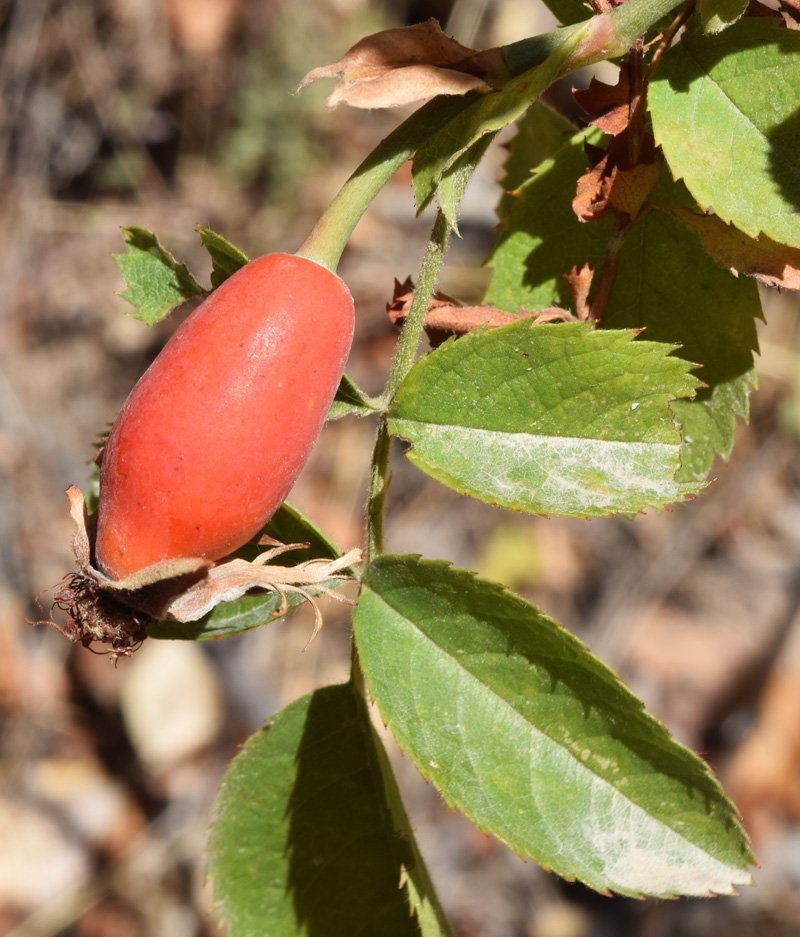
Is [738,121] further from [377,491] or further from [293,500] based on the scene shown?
[293,500]

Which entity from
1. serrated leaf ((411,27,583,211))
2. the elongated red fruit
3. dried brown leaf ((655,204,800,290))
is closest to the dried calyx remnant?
the elongated red fruit

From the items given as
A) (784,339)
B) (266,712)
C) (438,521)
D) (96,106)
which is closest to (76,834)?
(266,712)

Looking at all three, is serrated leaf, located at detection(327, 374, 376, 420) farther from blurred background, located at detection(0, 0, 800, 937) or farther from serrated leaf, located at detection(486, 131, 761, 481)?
blurred background, located at detection(0, 0, 800, 937)

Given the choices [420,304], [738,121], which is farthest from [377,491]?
[738,121]

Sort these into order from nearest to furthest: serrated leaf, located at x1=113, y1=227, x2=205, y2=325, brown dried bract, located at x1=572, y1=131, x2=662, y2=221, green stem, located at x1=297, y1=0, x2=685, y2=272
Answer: green stem, located at x1=297, y1=0, x2=685, y2=272, brown dried bract, located at x1=572, y1=131, x2=662, y2=221, serrated leaf, located at x1=113, y1=227, x2=205, y2=325

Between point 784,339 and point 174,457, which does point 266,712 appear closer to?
point 784,339

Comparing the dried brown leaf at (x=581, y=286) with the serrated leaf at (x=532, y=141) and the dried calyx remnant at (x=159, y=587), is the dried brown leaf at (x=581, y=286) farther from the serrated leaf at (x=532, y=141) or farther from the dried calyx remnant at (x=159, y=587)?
the dried calyx remnant at (x=159, y=587)

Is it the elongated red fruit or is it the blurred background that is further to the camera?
the blurred background
